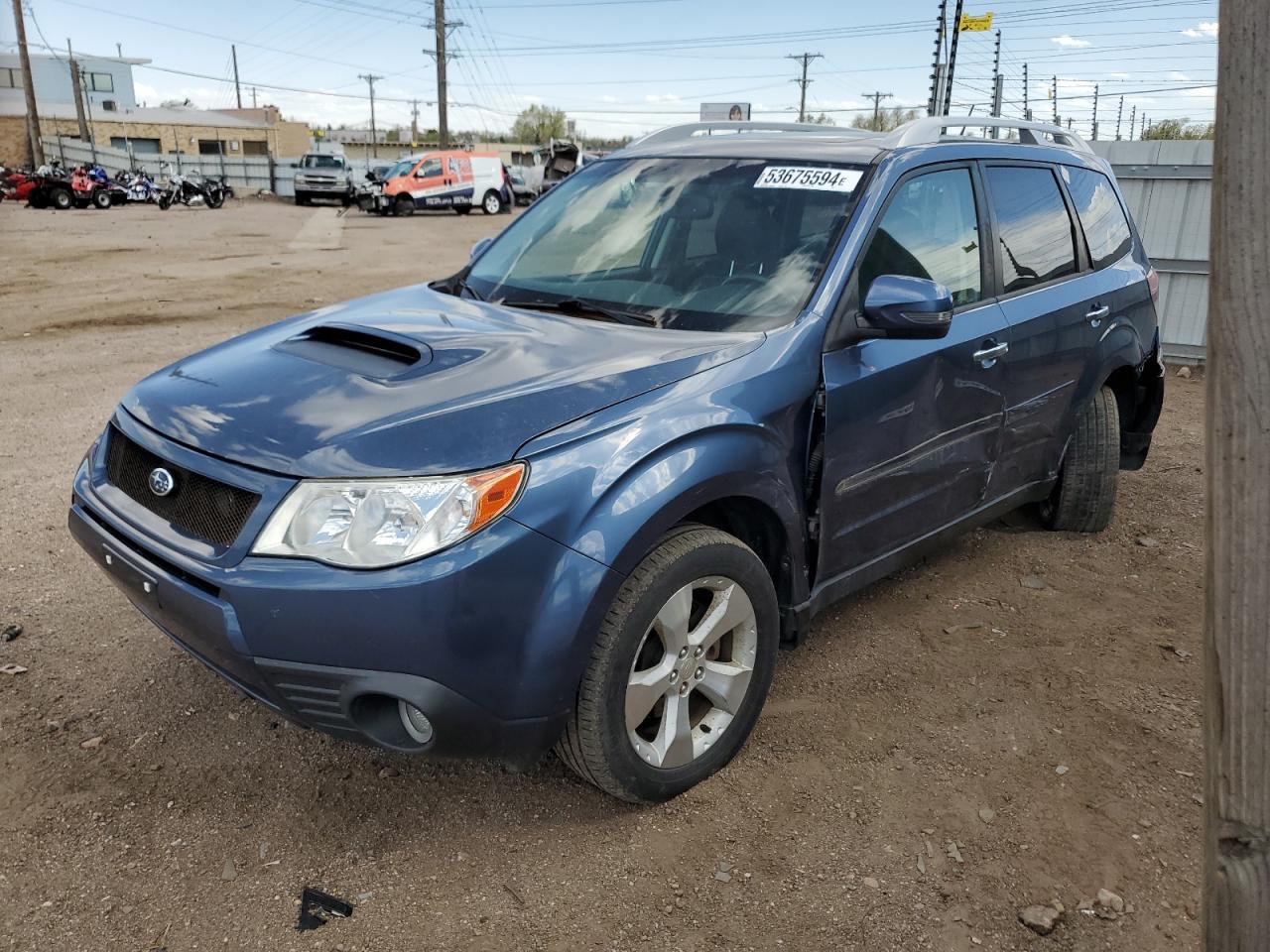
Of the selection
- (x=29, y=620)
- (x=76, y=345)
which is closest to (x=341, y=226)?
(x=76, y=345)

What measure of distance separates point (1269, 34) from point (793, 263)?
1946mm

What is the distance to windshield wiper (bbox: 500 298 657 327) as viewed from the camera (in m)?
3.15

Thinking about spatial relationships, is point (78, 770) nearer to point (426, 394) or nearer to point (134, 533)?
point (134, 533)

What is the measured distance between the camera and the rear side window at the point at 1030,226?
3.84m

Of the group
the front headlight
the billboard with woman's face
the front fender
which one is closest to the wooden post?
the front fender

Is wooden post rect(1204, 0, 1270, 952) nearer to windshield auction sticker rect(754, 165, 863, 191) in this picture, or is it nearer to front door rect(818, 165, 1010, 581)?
front door rect(818, 165, 1010, 581)

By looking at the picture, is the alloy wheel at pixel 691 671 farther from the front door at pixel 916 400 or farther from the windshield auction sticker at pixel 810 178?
the windshield auction sticker at pixel 810 178

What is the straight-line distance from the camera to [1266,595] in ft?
4.31

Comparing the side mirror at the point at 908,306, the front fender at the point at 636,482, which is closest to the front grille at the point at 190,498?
the front fender at the point at 636,482

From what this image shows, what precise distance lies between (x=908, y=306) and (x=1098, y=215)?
220cm

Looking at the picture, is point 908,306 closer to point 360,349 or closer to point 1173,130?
point 360,349

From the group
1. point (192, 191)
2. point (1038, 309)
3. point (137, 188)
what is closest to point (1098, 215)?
point (1038, 309)

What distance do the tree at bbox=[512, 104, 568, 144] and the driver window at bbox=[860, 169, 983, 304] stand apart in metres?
111

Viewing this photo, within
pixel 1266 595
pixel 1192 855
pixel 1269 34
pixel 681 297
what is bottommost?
pixel 1192 855
